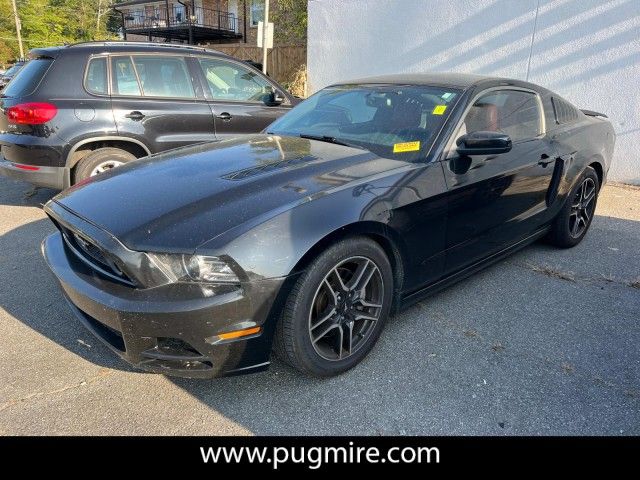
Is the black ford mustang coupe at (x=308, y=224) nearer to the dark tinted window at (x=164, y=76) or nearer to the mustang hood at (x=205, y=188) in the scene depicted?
the mustang hood at (x=205, y=188)

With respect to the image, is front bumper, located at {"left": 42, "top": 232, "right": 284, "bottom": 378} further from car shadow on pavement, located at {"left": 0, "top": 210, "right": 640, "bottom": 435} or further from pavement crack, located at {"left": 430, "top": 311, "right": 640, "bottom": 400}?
pavement crack, located at {"left": 430, "top": 311, "right": 640, "bottom": 400}

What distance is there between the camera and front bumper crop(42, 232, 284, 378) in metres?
2.09

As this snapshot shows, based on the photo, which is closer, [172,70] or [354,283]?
[354,283]

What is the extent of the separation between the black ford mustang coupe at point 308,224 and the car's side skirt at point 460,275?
0.05 feet

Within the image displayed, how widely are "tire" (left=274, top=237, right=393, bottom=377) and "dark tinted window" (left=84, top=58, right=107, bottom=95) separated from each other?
387cm

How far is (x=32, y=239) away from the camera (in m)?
4.49

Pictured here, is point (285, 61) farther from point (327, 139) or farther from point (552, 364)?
point (552, 364)

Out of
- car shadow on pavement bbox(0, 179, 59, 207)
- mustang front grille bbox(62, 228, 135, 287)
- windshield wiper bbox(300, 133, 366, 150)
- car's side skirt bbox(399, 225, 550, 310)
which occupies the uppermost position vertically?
windshield wiper bbox(300, 133, 366, 150)

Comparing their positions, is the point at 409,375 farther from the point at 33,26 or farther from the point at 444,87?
the point at 33,26

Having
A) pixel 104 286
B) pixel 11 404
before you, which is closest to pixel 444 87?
pixel 104 286

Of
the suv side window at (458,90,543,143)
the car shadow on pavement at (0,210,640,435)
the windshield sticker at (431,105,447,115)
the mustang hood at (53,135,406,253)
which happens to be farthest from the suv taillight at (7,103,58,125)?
the suv side window at (458,90,543,143)

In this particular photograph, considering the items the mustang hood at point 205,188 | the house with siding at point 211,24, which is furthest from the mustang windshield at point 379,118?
the house with siding at point 211,24

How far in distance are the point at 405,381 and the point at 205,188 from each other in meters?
1.48

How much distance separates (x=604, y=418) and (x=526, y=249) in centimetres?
235
